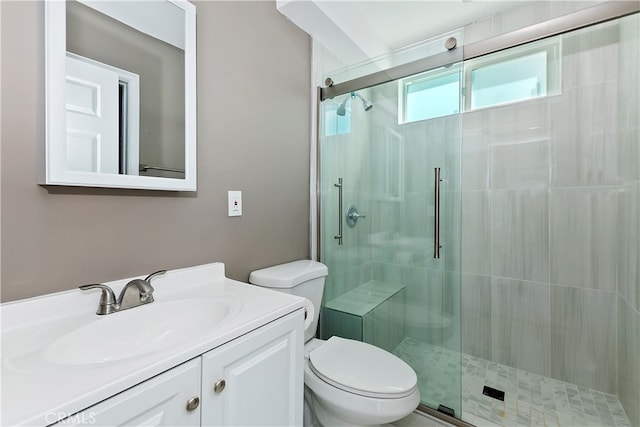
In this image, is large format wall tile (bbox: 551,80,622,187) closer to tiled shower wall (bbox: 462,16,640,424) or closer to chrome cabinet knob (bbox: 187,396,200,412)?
tiled shower wall (bbox: 462,16,640,424)

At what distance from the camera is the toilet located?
1.12 meters

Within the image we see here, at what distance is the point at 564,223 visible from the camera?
1.85 metres

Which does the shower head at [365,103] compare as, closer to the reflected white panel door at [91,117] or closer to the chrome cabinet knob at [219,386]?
the reflected white panel door at [91,117]

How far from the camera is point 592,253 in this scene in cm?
177

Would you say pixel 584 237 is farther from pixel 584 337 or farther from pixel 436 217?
pixel 436 217

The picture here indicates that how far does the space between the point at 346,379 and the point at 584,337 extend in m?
1.66

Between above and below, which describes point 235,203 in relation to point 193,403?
above

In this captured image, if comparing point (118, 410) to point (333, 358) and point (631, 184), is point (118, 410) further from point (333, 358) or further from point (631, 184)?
point (631, 184)

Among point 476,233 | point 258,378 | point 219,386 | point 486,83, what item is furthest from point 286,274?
point 486,83

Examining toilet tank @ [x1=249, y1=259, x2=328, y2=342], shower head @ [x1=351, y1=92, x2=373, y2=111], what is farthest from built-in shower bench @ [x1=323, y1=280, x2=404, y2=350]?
shower head @ [x1=351, y1=92, x2=373, y2=111]

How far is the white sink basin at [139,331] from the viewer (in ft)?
2.45

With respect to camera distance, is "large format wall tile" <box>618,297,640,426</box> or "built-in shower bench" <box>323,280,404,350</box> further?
"built-in shower bench" <box>323,280,404,350</box>

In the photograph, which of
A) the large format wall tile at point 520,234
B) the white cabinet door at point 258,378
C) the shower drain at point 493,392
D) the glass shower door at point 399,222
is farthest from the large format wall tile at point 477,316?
the white cabinet door at point 258,378

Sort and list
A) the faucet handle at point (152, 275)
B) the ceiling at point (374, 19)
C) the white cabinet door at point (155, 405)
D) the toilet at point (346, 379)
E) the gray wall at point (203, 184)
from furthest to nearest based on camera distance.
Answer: the ceiling at point (374, 19) → the toilet at point (346, 379) → the faucet handle at point (152, 275) → the gray wall at point (203, 184) → the white cabinet door at point (155, 405)
